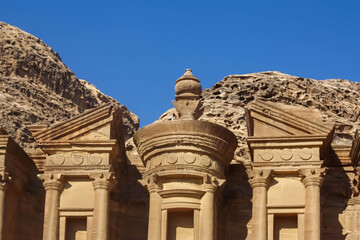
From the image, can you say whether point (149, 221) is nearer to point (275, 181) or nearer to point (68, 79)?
point (275, 181)

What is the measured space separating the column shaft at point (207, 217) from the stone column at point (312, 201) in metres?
2.44

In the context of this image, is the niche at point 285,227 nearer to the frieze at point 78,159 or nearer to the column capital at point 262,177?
the column capital at point 262,177

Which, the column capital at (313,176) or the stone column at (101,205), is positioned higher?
the column capital at (313,176)

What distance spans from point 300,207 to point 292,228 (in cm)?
64

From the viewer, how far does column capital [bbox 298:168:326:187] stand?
3350 cm

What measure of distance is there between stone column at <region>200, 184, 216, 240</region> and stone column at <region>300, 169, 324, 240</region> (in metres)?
2.42

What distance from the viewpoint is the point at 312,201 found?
109 ft

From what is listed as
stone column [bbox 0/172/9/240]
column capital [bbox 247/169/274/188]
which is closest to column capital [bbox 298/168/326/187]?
column capital [bbox 247/169/274/188]

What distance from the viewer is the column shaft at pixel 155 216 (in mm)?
33406

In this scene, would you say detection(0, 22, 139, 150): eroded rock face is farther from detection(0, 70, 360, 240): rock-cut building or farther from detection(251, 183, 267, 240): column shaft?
detection(251, 183, 267, 240): column shaft

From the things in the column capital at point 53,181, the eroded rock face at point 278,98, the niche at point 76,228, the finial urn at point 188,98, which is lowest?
the niche at point 76,228

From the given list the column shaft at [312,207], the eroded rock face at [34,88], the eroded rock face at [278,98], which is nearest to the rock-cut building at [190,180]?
the column shaft at [312,207]

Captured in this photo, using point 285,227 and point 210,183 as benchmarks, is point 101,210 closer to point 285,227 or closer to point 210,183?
point 210,183

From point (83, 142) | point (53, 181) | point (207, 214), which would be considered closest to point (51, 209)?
point (53, 181)
